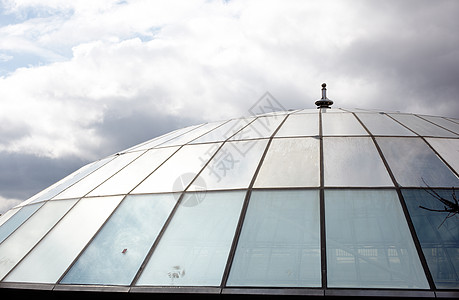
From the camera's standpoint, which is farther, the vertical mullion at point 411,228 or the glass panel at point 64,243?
the glass panel at point 64,243

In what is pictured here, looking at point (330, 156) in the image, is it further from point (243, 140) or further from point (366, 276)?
point (366, 276)

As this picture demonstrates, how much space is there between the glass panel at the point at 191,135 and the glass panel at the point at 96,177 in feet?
4.63

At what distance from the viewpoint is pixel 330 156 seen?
12.9 metres

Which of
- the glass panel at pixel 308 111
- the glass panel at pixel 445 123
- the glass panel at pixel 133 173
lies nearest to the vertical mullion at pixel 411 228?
the glass panel at pixel 308 111

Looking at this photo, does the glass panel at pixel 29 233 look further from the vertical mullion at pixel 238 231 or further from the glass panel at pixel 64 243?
the vertical mullion at pixel 238 231

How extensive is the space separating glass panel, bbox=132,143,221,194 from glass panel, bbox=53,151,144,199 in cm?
237

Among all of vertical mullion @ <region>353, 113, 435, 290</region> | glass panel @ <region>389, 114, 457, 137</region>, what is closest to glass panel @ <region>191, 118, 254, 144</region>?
vertical mullion @ <region>353, 113, 435, 290</region>

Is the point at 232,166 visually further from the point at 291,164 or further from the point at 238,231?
the point at 238,231

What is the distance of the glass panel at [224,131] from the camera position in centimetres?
1600

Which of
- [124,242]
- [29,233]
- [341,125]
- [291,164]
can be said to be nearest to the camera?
[124,242]

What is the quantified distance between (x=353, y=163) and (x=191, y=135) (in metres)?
7.47

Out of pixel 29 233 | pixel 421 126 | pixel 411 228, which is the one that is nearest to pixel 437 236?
pixel 411 228

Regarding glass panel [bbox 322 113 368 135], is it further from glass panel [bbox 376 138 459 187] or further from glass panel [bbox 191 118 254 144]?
glass panel [bbox 191 118 254 144]

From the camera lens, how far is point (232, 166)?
1330cm
